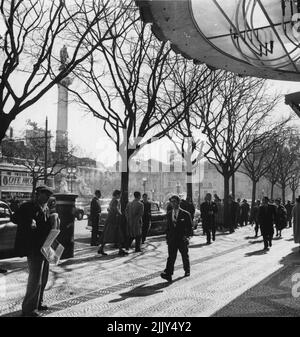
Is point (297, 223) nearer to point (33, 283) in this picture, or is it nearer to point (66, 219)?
point (66, 219)

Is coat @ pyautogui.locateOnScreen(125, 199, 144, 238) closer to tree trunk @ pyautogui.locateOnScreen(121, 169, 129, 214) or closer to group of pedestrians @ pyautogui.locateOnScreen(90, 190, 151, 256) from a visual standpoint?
group of pedestrians @ pyautogui.locateOnScreen(90, 190, 151, 256)

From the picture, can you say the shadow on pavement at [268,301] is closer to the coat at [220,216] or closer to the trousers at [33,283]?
the trousers at [33,283]

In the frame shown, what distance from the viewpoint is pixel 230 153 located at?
90.6 feet

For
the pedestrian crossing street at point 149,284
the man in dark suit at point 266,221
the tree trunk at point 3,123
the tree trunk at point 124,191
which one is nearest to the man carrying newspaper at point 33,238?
the pedestrian crossing street at point 149,284

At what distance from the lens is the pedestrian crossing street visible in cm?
621

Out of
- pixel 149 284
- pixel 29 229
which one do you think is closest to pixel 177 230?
pixel 149 284

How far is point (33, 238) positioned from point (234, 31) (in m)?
4.60

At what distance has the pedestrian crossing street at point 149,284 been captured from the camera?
6.21 m

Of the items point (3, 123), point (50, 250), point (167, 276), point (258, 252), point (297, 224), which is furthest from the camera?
point (297, 224)

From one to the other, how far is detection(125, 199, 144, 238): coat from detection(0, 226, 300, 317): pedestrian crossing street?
67 cm

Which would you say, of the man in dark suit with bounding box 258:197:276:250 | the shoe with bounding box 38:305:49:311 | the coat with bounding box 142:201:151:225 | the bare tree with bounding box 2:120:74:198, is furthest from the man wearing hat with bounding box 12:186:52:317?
the bare tree with bounding box 2:120:74:198

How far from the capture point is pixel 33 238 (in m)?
5.80

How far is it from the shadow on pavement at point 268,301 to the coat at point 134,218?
4.66m
